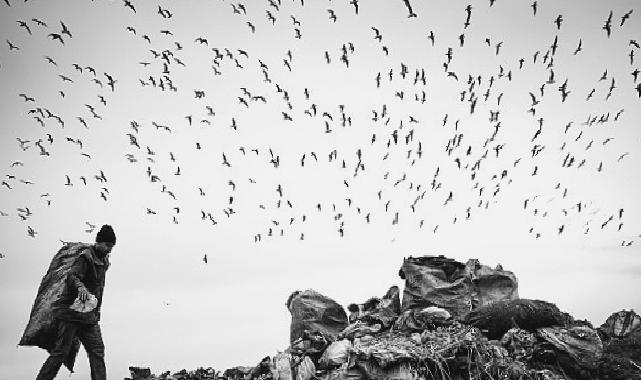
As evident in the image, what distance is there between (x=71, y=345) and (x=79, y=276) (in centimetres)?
74

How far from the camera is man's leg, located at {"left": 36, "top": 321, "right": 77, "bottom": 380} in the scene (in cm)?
404

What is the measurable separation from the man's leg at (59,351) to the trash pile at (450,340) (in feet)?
8.06

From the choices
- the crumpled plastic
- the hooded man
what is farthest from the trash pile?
the crumpled plastic

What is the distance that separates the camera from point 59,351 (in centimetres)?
411

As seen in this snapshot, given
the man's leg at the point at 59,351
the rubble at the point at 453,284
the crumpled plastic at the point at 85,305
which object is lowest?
the man's leg at the point at 59,351

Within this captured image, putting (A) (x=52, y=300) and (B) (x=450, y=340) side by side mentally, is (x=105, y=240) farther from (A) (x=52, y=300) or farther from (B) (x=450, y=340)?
(B) (x=450, y=340)

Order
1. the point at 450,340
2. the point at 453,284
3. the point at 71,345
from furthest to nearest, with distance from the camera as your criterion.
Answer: the point at 453,284 → the point at 450,340 → the point at 71,345

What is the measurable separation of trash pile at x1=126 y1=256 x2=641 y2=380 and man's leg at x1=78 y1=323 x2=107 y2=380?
2074 mm

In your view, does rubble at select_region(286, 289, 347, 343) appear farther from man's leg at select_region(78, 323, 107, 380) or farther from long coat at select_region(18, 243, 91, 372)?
long coat at select_region(18, 243, 91, 372)

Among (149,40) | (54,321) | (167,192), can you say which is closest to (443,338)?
(54,321)

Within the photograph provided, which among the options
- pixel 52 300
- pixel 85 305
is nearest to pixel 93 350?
pixel 85 305

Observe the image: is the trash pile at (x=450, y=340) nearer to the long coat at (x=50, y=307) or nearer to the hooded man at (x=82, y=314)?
the hooded man at (x=82, y=314)

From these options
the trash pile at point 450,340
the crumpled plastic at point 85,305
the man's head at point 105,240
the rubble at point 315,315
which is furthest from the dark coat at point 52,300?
the rubble at point 315,315

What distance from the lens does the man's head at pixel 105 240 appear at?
4512 millimetres
